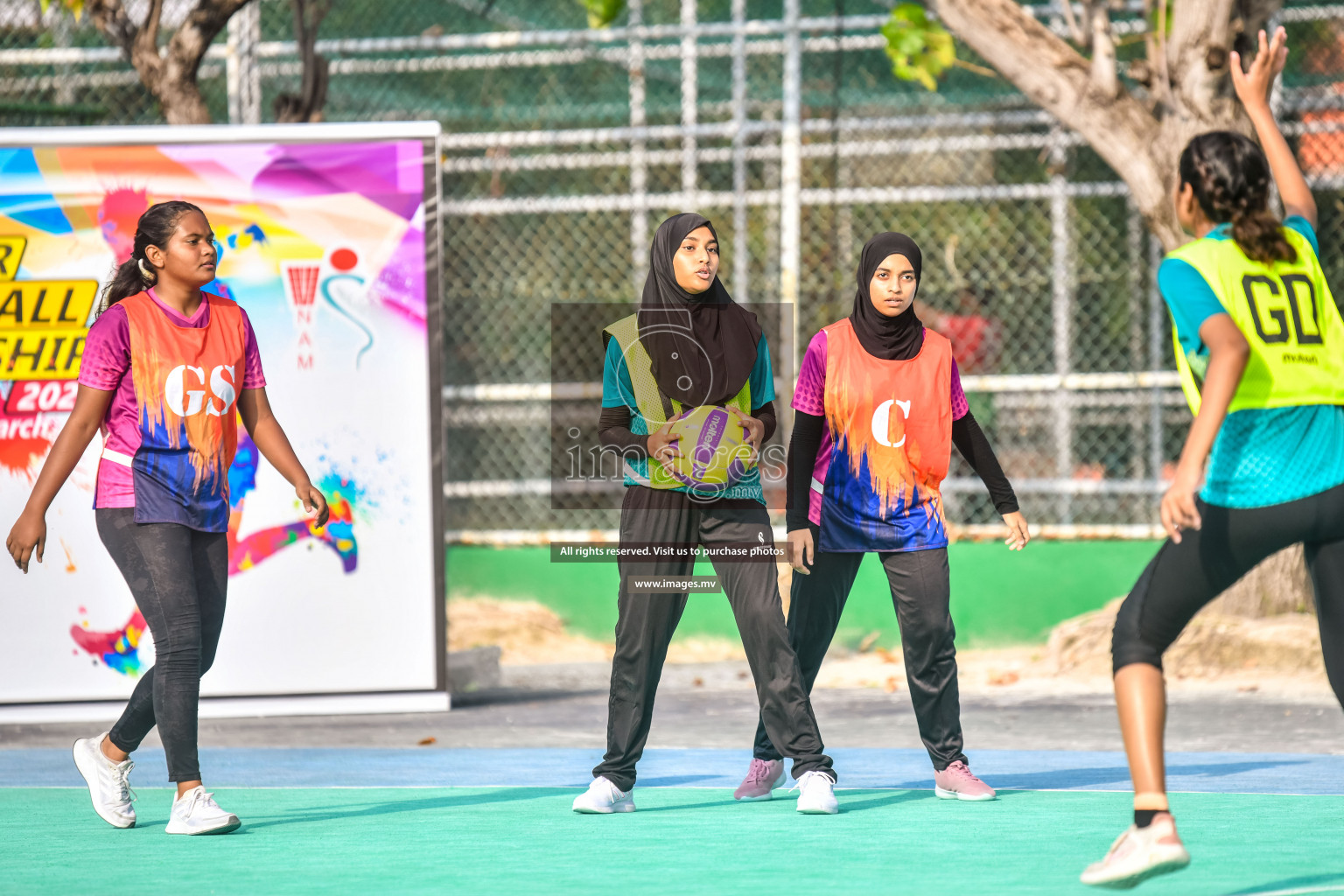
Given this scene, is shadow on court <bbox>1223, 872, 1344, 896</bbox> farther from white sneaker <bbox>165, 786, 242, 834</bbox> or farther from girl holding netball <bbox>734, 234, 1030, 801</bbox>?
white sneaker <bbox>165, 786, 242, 834</bbox>

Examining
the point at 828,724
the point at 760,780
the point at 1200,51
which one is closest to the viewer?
the point at 760,780

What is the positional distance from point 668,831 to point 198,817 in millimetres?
1463

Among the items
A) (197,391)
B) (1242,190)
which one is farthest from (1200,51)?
(197,391)

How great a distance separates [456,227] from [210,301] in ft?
18.9

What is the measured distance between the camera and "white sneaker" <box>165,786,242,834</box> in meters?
4.85

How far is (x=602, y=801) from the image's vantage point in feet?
16.8

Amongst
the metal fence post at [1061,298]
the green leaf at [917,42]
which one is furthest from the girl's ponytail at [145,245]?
the metal fence post at [1061,298]

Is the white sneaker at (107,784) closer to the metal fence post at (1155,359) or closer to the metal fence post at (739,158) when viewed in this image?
the metal fence post at (739,158)

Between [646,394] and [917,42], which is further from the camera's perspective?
[917,42]

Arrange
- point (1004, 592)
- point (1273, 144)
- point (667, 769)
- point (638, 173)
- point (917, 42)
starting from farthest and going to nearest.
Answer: point (638, 173), point (1004, 592), point (917, 42), point (667, 769), point (1273, 144)

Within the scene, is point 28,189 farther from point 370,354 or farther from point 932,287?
point 932,287

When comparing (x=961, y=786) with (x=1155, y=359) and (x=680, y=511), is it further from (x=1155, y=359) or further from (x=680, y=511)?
(x=1155, y=359)

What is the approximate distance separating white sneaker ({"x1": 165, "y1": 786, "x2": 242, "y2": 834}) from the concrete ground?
7.14 feet

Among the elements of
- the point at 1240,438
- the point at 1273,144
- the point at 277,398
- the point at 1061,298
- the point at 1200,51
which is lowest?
the point at 277,398
